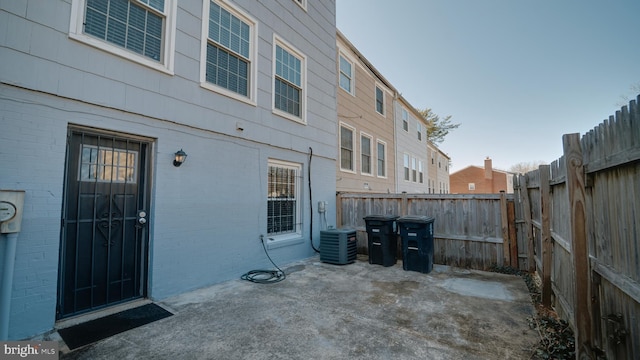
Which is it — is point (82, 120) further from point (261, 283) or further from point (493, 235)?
point (493, 235)

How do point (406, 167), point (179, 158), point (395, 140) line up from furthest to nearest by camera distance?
point (406, 167), point (395, 140), point (179, 158)

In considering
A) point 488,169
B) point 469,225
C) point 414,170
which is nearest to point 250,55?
point 469,225

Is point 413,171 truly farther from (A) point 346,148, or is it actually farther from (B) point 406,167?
(A) point 346,148

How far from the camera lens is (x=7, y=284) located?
8.64ft

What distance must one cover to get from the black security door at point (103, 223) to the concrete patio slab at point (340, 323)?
0.77 m

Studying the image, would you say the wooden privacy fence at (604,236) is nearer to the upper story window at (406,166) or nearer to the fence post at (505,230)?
the fence post at (505,230)

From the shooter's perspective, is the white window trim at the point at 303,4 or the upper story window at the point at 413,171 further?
the upper story window at the point at 413,171

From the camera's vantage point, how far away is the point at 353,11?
33.2 feet

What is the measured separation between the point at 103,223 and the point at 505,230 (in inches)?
287

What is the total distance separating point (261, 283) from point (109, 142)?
3220 mm

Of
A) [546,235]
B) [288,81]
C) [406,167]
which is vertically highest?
[288,81]

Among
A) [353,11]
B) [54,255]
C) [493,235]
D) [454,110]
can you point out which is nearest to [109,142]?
[54,255]

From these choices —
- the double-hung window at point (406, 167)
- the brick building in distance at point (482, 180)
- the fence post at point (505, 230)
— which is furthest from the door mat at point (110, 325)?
the brick building in distance at point (482, 180)

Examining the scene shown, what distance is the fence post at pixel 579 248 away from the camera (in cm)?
219
